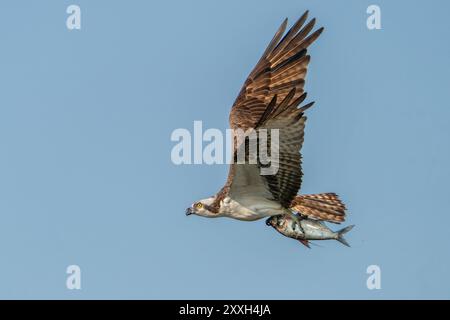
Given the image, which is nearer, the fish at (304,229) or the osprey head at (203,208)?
the fish at (304,229)

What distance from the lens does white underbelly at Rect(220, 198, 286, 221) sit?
47.1ft

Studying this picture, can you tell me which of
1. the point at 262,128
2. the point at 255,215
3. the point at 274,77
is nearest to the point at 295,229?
the point at 255,215

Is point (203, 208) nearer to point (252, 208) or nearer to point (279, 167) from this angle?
point (252, 208)

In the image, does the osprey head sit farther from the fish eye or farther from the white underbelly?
the white underbelly

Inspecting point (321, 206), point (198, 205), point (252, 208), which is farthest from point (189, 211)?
point (321, 206)

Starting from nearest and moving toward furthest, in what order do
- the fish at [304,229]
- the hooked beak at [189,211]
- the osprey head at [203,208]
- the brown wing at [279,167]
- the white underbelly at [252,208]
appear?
the brown wing at [279,167] < the fish at [304,229] < the white underbelly at [252,208] < the osprey head at [203,208] < the hooked beak at [189,211]

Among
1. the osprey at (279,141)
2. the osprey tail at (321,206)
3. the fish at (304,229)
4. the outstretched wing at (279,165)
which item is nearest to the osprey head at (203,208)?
the osprey at (279,141)

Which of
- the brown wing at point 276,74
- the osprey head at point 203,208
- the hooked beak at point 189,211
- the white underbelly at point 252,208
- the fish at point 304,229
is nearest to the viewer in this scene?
the fish at point 304,229

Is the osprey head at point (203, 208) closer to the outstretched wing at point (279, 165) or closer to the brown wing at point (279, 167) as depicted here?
the brown wing at point (279, 167)

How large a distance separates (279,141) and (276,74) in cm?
365

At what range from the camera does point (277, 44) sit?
16.8 meters

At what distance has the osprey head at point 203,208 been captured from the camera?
14547 millimetres

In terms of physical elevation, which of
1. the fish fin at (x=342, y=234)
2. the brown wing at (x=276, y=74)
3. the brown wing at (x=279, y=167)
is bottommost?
the fish fin at (x=342, y=234)

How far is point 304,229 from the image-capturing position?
14.2 metres
